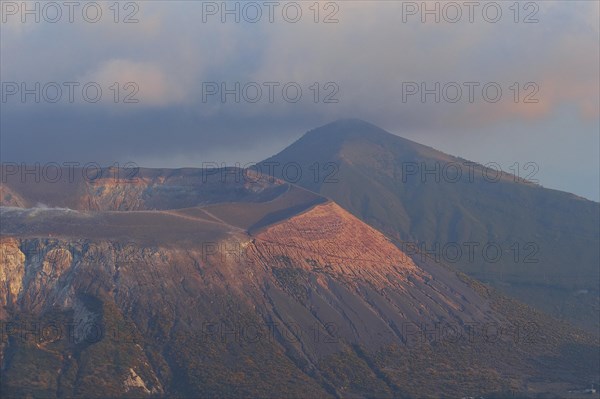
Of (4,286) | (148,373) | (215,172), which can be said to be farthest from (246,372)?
(215,172)

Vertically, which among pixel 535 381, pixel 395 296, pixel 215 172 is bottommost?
pixel 535 381

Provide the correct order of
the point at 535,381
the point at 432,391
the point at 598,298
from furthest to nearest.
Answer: the point at 598,298 → the point at 535,381 → the point at 432,391

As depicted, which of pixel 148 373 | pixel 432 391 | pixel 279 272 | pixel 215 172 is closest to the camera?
pixel 148 373

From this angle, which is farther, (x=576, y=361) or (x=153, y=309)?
(x=576, y=361)

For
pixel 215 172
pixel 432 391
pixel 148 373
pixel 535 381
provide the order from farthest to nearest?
pixel 215 172
pixel 535 381
pixel 432 391
pixel 148 373

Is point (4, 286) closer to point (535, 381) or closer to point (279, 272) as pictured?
point (279, 272)

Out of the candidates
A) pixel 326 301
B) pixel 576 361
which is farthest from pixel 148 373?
pixel 576 361

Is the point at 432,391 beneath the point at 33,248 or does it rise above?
beneath

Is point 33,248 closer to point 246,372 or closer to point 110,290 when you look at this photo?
point 110,290

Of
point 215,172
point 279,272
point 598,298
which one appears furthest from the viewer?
point 598,298
